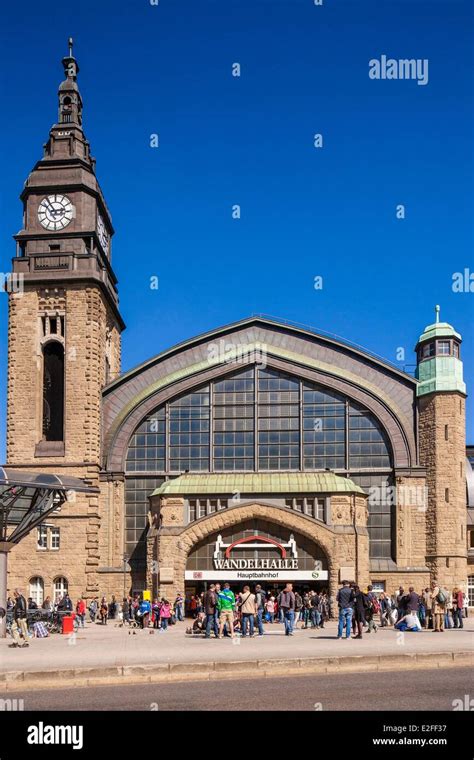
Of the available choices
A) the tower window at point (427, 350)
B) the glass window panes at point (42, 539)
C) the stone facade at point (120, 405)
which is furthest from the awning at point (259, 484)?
the tower window at point (427, 350)

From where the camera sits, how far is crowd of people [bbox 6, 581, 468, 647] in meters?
29.6

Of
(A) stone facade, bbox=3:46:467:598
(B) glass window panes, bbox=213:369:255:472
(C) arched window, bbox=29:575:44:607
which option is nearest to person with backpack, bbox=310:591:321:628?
(A) stone facade, bbox=3:46:467:598

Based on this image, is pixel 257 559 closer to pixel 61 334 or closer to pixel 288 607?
pixel 61 334

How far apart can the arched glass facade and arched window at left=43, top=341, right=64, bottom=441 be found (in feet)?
13.4

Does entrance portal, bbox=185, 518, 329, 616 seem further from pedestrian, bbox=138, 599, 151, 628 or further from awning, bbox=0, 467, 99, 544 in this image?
awning, bbox=0, 467, 99, 544

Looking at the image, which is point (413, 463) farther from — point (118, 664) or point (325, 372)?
point (118, 664)

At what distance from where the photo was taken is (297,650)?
2425 cm

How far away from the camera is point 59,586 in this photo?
174 ft

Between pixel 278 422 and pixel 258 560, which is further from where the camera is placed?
pixel 278 422

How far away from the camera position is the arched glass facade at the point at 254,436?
55156mm

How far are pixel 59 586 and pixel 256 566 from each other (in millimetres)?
10699

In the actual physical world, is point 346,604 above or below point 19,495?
below

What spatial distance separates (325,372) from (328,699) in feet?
131

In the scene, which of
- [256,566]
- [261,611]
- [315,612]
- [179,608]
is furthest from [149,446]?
[261,611]
